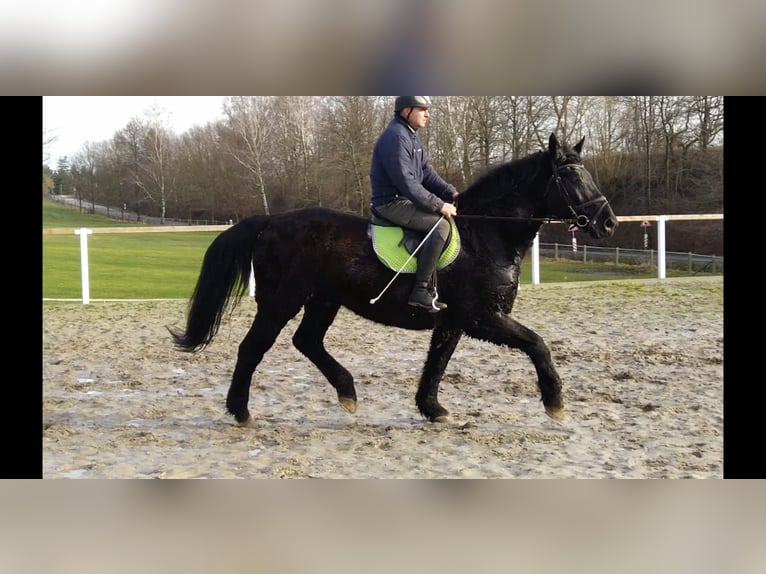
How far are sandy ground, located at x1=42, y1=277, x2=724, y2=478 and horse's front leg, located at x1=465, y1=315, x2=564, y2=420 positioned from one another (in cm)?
25

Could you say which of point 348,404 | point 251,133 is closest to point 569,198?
point 348,404

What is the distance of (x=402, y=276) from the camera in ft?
15.8

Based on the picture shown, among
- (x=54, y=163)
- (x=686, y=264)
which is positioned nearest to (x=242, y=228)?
(x=54, y=163)

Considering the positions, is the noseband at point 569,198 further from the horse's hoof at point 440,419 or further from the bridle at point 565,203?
the horse's hoof at point 440,419

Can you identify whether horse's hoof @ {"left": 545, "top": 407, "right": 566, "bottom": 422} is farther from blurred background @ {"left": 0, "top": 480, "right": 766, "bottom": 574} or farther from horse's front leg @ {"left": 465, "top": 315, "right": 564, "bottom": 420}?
blurred background @ {"left": 0, "top": 480, "right": 766, "bottom": 574}

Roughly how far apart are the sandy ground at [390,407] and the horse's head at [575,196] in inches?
56.0

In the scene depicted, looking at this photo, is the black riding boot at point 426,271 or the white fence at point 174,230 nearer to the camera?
the black riding boot at point 426,271

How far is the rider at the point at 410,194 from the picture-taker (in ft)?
15.3

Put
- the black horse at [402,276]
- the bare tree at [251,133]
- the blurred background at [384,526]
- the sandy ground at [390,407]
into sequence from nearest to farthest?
1. the blurred background at [384,526]
2. the sandy ground at [390,407]
3. the black horse at [402,276]
4. the bare tree at [251,133]

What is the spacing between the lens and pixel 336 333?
8.05m

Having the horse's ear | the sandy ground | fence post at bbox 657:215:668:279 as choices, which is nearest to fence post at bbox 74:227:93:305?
the sandy ground

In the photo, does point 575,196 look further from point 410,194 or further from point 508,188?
point 410,194

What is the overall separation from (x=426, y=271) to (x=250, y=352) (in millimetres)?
1376
